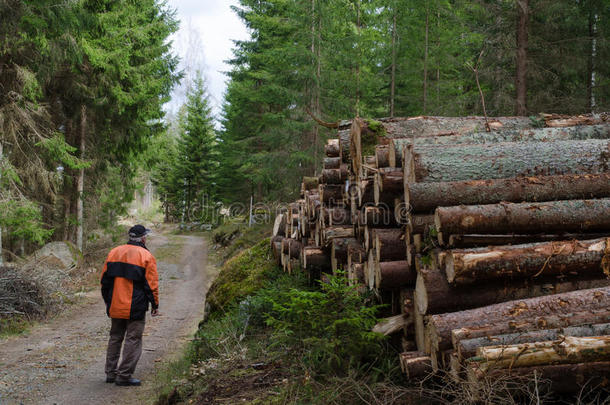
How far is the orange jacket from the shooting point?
6.01 meters

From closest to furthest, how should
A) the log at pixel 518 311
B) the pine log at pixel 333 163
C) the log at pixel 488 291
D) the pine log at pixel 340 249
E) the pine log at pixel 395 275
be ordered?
the log at pixel 518 311 < the log at pixel 488 291 < the pine log at pixel 395 275 < the pine log at pixel 340 249 < the pine log at pixel 333 163

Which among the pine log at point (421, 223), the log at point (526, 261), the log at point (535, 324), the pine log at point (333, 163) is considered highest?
the pine log at point (333, 163)

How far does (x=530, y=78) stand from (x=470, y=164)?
13.5 meters

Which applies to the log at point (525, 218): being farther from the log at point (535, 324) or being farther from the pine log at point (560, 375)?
the pine log at point (560, 375)

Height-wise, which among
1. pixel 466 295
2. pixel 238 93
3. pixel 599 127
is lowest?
pixel 466 295

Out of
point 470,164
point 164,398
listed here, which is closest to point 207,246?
point 164,398

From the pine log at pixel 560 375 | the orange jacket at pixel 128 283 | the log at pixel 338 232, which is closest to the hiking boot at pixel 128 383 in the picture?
the orange jacket at pixel 128 283

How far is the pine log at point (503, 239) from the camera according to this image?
144 inches

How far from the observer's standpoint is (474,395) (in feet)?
9.00

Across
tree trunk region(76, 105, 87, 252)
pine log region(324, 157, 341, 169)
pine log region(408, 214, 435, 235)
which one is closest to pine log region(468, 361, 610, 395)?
pine log region(408, 214, 435, 235)

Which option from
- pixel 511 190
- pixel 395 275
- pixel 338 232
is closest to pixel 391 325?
pixel 395 275

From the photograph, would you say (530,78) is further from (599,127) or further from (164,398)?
(164,398)

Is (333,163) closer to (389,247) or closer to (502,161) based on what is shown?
(389,247)

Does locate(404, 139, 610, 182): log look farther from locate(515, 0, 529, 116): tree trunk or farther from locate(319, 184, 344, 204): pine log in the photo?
locate(515, 0, 529, 116): tree trunk
